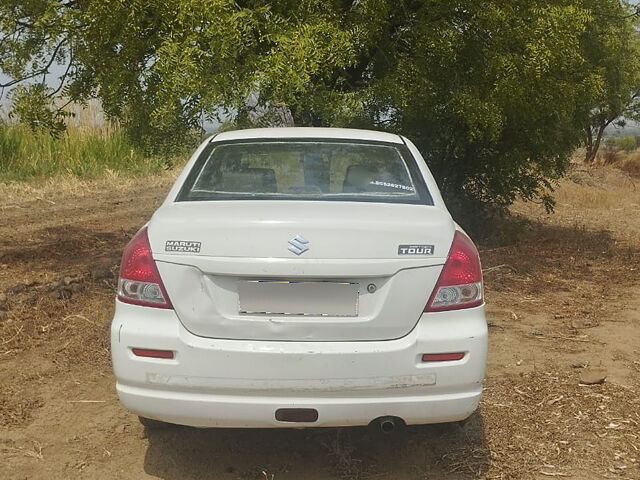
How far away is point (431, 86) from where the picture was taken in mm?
8031

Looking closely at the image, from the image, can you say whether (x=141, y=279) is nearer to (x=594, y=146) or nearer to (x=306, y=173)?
(x=306, y=173)

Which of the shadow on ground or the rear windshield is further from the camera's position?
the rear windshield

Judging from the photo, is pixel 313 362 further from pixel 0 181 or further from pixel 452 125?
pixel 0 181

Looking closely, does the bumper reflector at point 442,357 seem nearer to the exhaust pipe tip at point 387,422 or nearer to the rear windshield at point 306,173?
the exhaust pipe tip at point 387,422

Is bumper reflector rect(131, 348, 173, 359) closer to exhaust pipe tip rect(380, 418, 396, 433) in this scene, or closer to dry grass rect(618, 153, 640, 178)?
exhaust pipe tip rect(380, 418, 396, 433)

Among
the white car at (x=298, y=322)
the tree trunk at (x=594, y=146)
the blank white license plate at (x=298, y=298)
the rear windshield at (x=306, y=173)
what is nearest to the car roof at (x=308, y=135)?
the rear windshield at (x=306, y=173)

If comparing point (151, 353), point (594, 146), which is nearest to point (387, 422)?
point (151, 353)

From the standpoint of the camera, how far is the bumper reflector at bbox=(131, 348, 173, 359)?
315 cm

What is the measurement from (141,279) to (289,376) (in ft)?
2.43

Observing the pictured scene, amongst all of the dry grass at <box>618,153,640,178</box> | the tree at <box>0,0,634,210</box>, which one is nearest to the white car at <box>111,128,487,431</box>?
the tree at <box>0,0,634,210</box>

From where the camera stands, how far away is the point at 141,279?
10.6ft

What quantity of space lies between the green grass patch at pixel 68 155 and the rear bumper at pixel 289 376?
39.7ft

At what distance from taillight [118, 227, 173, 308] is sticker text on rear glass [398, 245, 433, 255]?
975mm

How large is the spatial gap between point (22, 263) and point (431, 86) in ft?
15.3
